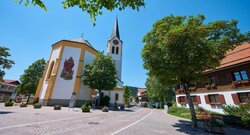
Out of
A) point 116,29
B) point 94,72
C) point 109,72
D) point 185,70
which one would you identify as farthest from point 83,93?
point 116,29

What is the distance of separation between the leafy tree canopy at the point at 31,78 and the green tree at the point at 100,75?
19.5m

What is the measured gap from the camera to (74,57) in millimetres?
28016

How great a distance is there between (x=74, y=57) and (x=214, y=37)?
26634mm

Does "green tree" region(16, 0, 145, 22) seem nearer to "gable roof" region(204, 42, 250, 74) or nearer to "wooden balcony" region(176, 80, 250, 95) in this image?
"gable roof" region(204, 42, 250, 74)

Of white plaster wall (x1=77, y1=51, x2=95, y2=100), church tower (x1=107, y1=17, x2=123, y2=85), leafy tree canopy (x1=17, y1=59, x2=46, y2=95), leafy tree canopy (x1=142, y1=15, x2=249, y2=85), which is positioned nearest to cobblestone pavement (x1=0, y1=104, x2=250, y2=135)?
leafy tree canopy (x1=142, y1=15, x2=249, y2=85)

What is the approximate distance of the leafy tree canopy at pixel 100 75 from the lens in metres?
25.5

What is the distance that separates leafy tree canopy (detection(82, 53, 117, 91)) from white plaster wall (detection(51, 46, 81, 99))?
2.91 metres

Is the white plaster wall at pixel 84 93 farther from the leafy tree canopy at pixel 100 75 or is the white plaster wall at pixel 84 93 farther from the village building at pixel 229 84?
the village building at pixel 229 84

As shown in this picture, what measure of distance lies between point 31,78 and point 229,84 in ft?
156

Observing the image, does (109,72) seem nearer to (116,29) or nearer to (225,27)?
(225,27)

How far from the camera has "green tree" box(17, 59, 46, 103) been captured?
33.9 metres


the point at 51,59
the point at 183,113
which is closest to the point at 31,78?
the point at 51,59

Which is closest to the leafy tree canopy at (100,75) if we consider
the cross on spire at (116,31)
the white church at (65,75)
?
the white church at (65,75)

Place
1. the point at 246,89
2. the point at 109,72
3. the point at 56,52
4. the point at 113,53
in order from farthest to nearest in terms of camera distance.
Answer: the point at 113,53 → the point at 56,52 → the point at 109,72 → the point at 246,89
